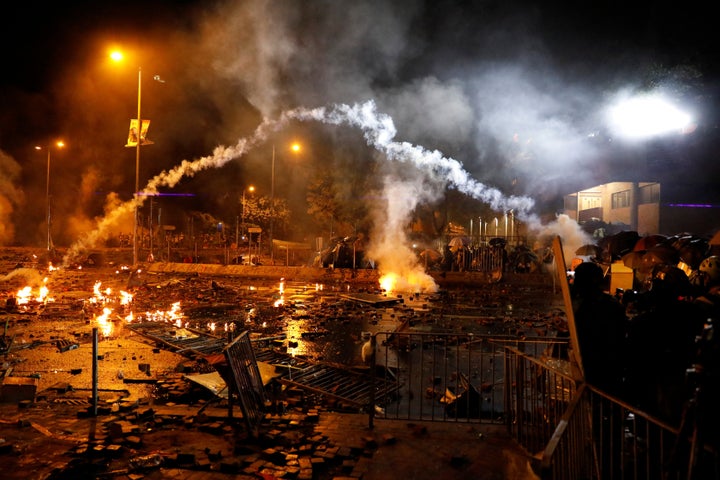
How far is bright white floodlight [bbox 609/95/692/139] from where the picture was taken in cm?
2836

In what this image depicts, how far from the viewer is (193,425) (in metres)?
5.92

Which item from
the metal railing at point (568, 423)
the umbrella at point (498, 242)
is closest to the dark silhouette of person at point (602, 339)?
the metal railing at point (568, 423)

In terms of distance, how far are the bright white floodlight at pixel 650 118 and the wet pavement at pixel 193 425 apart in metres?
20.8

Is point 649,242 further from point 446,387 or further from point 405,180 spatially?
point 405,180

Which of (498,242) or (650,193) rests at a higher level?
(650,193)

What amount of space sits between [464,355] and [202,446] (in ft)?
18.8

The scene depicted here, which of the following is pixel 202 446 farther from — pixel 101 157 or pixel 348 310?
pixel 101 157

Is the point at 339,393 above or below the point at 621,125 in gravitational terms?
below

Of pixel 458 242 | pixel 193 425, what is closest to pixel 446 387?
pixel 193 425

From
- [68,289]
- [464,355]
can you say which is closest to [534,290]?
[464,355]

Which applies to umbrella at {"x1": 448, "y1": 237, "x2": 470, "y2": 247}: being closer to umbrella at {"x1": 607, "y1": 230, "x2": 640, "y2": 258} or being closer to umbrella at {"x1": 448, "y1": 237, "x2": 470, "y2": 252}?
umbrella at {"x1": 448, "y1": 237, "x2": 470, "y2": 252}

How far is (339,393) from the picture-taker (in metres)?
7.20

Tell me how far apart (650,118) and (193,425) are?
3145 centimetres

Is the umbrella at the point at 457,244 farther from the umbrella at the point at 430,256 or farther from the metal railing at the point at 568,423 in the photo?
the metal railing at the point at 568,423
